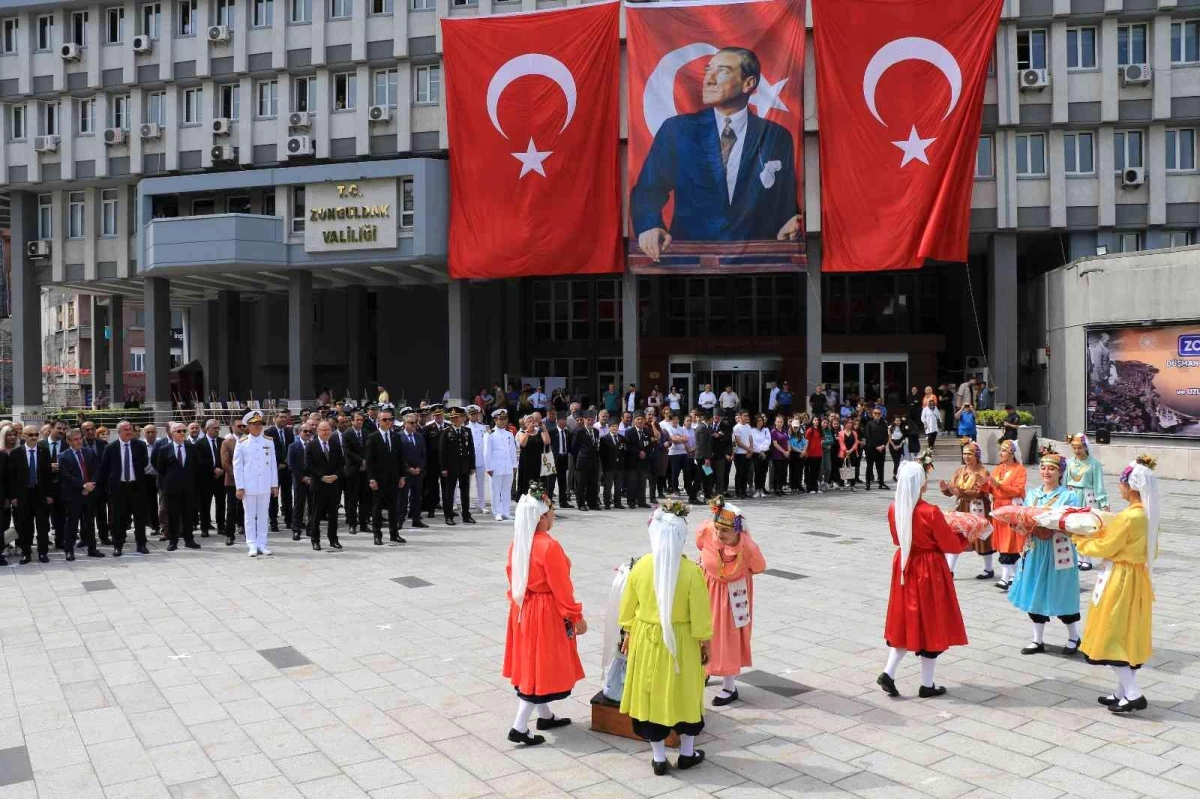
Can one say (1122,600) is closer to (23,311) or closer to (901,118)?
(901,118)

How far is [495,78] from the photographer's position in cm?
2955

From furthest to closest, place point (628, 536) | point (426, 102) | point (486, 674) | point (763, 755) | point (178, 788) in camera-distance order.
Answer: point (426, 102) < point (628, 536) < point (486, 674) < point (763, 755) < point (178, 788)

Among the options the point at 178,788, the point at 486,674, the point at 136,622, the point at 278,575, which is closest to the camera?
the point at 178,788

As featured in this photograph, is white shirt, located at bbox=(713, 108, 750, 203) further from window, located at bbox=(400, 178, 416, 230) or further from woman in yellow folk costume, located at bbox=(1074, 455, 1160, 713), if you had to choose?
woman in yellow folk costume, located at bbox=(1074, 455, 1160, 713)

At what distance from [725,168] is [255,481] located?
747 inches

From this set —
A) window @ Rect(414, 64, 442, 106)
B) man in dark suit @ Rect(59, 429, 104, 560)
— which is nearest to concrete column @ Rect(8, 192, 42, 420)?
window @ Rect(414, 64, 442, 106)

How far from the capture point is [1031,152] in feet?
99.0

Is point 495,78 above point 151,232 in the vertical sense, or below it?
above

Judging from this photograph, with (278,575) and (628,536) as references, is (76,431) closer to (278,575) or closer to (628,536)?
(278,575)

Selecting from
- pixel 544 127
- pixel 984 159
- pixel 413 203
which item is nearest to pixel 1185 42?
pixel 984 159

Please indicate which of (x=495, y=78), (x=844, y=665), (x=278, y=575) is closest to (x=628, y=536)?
(x=278, y=575)

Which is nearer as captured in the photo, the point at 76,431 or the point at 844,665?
the point at 844,665

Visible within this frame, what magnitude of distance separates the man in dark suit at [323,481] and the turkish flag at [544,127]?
16.5m

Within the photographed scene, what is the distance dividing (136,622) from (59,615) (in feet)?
3.45
